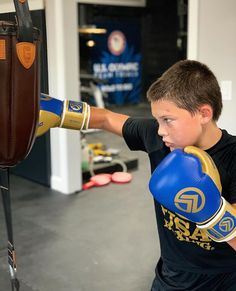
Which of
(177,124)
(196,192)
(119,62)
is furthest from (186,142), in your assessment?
(119,62)

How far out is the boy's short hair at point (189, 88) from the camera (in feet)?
3.81

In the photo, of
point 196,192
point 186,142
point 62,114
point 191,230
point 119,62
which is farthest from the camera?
point 119,62

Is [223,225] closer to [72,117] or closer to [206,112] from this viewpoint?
[206,112]

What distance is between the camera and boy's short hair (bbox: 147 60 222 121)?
1162 millimetres

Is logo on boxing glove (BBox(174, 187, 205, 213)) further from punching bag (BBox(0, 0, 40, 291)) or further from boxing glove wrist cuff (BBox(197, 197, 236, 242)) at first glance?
punching bag (BBox(0, 0, 40, 291))

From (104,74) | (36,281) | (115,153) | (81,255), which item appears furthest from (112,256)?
(104,74)

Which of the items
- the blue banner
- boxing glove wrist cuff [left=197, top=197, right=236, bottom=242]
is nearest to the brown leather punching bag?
boxing glove wrist cuff [left=197, top=197, right=236, bottom=242]

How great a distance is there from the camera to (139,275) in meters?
2.38

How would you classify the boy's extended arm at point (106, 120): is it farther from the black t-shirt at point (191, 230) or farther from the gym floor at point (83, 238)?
the gym floor at point (83, 238)

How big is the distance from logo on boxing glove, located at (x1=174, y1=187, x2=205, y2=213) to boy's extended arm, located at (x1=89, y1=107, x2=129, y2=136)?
19.6 inches

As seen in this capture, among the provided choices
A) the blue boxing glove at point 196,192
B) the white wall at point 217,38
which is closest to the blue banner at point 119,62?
the white wall at point 217,38

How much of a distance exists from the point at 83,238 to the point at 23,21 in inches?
84.4

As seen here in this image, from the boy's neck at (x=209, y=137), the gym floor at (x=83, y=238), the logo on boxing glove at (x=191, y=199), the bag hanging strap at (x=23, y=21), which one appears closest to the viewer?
the bag hanging strap at (x=23, y=21)

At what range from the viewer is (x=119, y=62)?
8.35 meters
